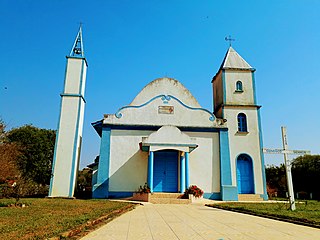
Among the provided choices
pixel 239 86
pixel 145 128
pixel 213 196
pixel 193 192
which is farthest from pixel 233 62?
pixel 193 192

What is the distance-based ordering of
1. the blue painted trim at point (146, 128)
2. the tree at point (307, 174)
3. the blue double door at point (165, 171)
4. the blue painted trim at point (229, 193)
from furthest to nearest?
the tree at point (307, 174) < the blue painted trim at point (146, 128) < the blue double door at point (165, 171) < the blue painted trim at point (229, 193)

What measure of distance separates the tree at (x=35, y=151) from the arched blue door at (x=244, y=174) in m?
20.6

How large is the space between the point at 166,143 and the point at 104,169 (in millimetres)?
4348

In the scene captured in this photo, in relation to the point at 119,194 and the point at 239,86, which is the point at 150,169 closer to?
the point at 119,194

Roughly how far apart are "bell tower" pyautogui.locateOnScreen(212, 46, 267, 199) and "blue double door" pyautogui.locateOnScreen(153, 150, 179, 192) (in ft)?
12.9

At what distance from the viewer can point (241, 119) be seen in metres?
19.8

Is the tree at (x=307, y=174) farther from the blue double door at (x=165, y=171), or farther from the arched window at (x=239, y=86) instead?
the blue double door at (x=165, y=171)

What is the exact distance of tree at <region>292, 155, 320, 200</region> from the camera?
2598 cm

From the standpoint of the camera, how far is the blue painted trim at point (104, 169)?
16688 millimetres

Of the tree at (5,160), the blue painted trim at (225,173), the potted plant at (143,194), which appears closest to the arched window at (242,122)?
the blue painted trim at (225,173)

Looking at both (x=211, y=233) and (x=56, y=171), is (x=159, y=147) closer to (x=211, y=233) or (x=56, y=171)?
(x=56, y=171)

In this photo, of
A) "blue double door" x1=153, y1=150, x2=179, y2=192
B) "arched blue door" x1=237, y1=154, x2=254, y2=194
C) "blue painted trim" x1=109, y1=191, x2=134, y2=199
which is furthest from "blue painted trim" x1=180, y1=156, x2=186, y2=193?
"arched blue door" x1=237, y1=154, x2=254, y2=194

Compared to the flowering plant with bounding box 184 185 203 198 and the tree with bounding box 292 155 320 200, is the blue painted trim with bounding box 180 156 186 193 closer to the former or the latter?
the flowering plant with bounding box 184 185 203 198

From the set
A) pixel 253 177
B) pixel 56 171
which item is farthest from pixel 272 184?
pixel 56 171
